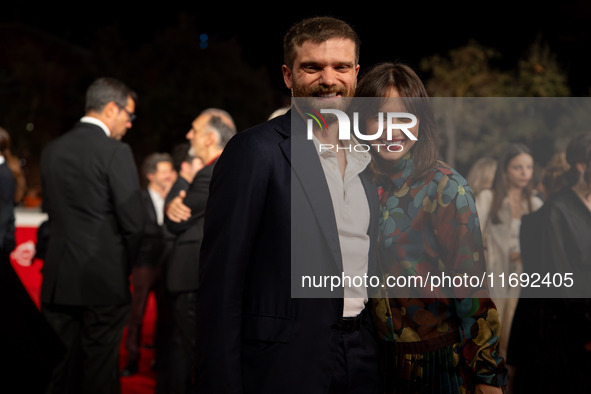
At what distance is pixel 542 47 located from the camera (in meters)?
24.9

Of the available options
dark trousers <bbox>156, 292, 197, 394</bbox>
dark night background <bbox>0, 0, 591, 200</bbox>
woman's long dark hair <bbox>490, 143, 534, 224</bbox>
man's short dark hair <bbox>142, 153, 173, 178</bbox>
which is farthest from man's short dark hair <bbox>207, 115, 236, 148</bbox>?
dark night background <bbox>0, 0, 591, 200</bbox>

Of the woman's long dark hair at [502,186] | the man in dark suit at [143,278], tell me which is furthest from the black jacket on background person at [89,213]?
the woman's long dark hair at [502,186]

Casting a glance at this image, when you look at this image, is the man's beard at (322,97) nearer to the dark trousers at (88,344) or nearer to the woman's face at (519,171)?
the dark trousers at (88,344)

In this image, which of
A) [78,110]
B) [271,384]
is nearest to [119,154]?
[271,384]

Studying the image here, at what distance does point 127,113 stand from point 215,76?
20.4 m

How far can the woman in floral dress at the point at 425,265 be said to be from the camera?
6.27 ft

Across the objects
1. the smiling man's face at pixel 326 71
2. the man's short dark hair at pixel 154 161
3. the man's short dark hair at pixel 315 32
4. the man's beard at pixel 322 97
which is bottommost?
the man's beard at pixel 322 97

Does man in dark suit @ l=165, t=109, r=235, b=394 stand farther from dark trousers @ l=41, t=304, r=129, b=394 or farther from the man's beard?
the man's beard

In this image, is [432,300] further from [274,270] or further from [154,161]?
[154,161]

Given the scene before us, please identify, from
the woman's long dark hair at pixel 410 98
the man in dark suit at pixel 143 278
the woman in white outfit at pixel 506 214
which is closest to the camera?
the woman's long dark hair at pixel 410 98

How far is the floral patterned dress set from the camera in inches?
75.6

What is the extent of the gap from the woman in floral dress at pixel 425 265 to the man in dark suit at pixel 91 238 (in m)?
1.88

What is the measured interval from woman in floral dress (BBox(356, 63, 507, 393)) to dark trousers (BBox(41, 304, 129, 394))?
2.06 m

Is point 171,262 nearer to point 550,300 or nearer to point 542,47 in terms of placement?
point 550,300
